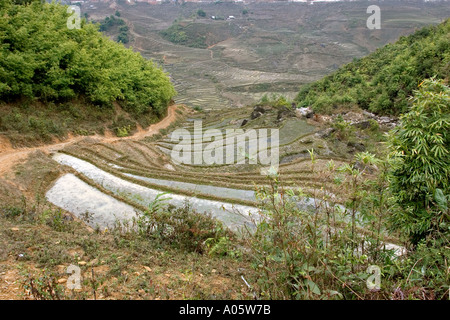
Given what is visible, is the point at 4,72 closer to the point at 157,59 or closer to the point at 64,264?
the point at 64,264

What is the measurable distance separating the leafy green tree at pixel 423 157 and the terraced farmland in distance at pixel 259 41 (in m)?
51.2

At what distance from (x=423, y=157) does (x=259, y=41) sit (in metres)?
108

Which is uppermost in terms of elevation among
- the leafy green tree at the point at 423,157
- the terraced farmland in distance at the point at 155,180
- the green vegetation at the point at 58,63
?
the green vegetation at the point at 58,63

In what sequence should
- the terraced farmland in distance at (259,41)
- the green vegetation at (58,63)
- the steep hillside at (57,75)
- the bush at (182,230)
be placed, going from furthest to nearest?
the terraced farmland in distance at (259,41), the green vegetation at (58,63), the steep hillside at (57,75), the bush at (182,230)

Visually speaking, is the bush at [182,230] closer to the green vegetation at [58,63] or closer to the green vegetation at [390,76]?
the green vegetation at [58,63]

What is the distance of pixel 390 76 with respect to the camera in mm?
27531

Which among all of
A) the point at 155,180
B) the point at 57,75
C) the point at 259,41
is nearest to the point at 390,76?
the point at 155,180

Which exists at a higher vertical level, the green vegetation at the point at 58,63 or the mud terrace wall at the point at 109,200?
the green vegetation at the point at 58,63

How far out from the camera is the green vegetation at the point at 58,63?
16.1 metres

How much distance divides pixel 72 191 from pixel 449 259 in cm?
1133

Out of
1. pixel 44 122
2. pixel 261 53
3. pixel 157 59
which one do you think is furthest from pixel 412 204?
pixel 261 53

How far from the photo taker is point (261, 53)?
95.1 meters

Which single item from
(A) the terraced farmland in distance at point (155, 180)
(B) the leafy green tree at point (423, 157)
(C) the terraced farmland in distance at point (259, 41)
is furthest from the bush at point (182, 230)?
(C) the terraced farmland in distance at point (259, 41)

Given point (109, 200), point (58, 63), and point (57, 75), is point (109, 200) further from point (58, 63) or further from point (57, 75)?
point (58, 63)
